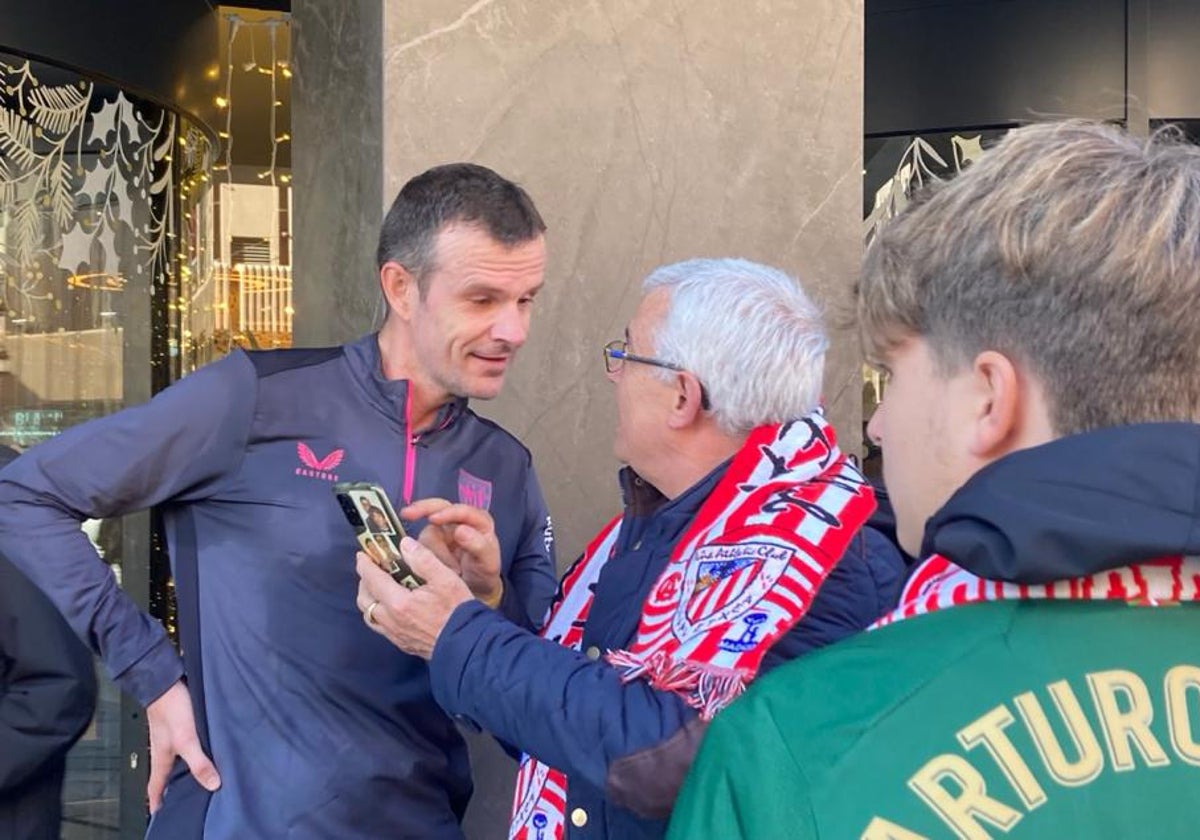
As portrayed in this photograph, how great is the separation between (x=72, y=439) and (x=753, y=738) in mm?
1479

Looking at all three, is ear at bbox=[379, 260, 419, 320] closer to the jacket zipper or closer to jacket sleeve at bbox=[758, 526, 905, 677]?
the jacket zipper

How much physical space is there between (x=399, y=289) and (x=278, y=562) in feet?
1.64

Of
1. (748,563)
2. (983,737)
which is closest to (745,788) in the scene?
(983,737)

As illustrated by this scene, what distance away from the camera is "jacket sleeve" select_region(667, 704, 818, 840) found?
0.86 metres

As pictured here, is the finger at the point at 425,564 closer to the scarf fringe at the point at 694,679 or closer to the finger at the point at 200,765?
the scarf fringe at the point at 694,679

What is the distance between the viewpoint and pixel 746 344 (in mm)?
1865

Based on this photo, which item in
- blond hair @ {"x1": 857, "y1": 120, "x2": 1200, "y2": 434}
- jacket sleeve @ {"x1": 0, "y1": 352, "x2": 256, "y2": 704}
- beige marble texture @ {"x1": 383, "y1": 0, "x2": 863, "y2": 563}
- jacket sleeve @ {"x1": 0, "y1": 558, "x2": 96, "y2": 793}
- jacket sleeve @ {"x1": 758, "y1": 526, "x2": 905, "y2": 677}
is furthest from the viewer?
beige marble texture @ {"x1": 383, "y1": 0, "x2": 863, "y2": 563}

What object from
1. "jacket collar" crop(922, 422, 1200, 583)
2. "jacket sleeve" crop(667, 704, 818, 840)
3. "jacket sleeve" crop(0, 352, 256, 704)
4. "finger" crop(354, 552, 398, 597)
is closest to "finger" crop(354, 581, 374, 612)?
"finger" crop(354, 552, 398, 597)

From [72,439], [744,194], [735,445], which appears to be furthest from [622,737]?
[744,194]

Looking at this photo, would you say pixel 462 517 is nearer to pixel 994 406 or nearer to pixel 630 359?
pixel 630 359

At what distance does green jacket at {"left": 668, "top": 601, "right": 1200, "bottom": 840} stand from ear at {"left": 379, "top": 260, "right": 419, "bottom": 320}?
57.8 inches

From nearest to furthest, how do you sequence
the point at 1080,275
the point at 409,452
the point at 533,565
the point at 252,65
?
1. the point at 1080,275
2. the point at 409,452
3. the point at 533,565
4. the point at 252,65

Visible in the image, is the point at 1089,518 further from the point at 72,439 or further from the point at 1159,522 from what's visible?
the point at 72,439

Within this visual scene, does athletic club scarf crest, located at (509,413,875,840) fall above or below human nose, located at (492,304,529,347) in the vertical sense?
below
